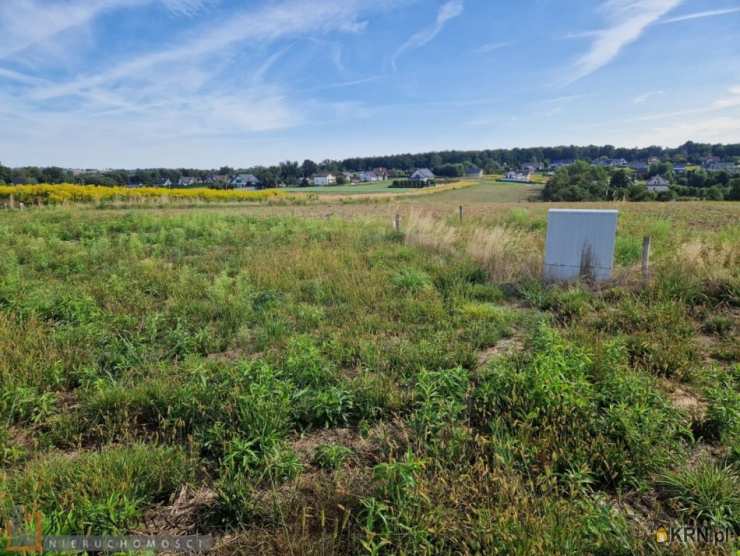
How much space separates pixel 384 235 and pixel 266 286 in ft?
17.0

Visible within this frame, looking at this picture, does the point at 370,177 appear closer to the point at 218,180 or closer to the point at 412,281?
the point at 218,180

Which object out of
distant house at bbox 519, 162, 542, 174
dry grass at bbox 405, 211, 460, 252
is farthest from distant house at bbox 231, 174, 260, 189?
dry grass at bbox 405, 211, 460, 252

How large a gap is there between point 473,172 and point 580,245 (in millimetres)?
115818

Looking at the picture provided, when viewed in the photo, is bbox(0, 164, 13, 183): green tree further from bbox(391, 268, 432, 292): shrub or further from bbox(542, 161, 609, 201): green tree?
bbox(542, 161, 609, 201): green tree

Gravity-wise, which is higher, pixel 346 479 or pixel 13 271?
pixel 13 271

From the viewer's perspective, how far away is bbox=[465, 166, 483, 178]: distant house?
113 meters

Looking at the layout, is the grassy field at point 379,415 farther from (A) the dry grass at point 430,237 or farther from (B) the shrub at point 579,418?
(A) the dry grass at point 430,237

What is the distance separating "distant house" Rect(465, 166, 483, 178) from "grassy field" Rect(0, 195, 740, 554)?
112459 millimetres

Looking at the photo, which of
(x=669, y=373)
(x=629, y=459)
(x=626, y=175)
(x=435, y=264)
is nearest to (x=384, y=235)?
(x=435, y=264)

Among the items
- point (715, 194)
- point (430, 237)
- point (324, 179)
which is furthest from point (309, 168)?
point (430, 237)

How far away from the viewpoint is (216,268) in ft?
29.6

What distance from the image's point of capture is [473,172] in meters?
116

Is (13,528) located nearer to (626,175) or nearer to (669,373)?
(669,373)

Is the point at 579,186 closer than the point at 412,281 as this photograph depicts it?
No
